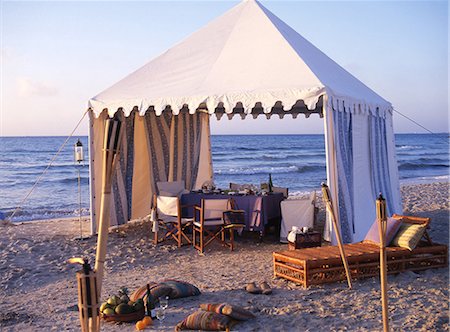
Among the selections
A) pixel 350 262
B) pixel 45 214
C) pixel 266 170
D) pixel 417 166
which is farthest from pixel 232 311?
pixel 417 166

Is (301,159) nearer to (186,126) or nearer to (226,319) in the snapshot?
(186,126)

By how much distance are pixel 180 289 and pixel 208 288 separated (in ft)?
1.35

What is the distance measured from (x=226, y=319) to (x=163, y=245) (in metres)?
3.16

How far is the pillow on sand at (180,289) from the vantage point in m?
4.54

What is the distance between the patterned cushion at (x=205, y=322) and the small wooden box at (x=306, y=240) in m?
2.19

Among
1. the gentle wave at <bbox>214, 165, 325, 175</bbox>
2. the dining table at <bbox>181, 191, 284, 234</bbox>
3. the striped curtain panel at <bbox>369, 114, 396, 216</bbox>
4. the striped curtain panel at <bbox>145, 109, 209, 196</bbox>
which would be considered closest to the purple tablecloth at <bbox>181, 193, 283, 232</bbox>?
the dining table at <bbox>181, 191, 284, 234</bbox>

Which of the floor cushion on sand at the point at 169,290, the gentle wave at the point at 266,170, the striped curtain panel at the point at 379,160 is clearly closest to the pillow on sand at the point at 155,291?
the floor cushion on sand at the point at 169,290

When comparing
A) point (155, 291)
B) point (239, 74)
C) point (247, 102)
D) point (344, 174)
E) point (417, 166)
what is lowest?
point (417, 166)

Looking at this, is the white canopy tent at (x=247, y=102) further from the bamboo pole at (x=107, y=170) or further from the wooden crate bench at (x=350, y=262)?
the bamboo pole at (x=107, y=170)

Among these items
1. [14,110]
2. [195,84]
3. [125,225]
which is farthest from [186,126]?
[14,110]

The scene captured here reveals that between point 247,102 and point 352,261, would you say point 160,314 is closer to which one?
point 352,261

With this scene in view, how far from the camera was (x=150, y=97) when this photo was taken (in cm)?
676

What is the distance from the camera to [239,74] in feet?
22.0

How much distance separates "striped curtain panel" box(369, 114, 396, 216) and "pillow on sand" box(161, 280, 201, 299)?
3.61 meters
